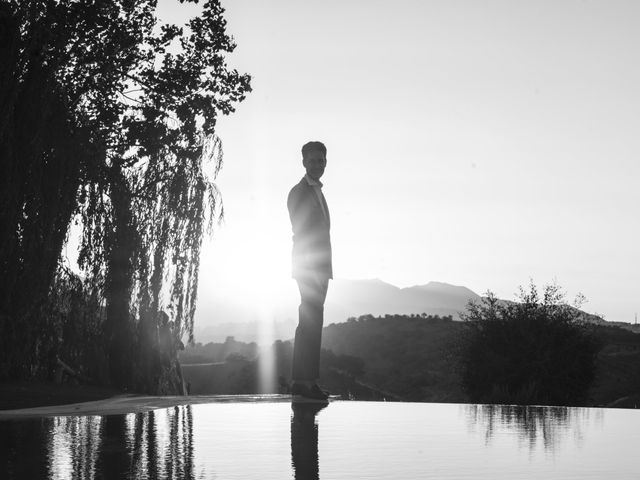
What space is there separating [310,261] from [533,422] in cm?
311

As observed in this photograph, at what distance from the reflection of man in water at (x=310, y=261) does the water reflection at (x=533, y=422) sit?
1.81m

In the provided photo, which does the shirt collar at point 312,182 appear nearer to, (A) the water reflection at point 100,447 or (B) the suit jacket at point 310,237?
(B) the suit jacket at point 310,237

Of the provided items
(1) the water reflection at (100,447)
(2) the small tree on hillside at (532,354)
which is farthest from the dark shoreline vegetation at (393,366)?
(1) the water reflection at (100,447)

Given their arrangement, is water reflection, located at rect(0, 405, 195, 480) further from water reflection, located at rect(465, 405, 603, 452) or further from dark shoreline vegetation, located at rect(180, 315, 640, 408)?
dark shoreline vegetation, located at rect(180, 315, 640, 408)

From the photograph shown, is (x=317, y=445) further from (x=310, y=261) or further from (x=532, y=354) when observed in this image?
(x=532, y=354)

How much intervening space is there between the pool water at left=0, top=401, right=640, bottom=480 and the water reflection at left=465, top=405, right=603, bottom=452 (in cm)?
1

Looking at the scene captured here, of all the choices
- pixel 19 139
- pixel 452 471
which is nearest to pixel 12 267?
pixel 19 139

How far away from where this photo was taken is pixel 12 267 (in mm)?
9406

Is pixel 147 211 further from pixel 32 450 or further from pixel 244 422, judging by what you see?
pixel 32 450

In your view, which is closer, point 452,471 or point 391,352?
point 452,471

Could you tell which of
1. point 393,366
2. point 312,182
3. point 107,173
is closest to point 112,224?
point 107,173

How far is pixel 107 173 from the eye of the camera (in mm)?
14281

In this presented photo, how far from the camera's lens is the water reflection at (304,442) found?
425 cm

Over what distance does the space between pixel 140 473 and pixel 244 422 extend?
299cm
